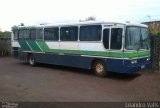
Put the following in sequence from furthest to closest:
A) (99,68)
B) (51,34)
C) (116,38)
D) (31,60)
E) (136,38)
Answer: (31,60) → (51,34) → (99,68) → (136,38) → (116,38)

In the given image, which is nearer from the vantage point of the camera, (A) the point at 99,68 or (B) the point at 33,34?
(A) the point at 99,68

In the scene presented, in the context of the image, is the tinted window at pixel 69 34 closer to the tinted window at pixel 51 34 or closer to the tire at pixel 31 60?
the tinted window at pixel 51 34

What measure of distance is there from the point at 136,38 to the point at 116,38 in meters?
0.95

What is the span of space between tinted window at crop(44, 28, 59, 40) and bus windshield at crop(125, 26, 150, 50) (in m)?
5.24

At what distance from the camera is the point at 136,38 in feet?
47.7

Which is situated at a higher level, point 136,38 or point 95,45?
point 136,38

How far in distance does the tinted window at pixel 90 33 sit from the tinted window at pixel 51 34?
2.33 m

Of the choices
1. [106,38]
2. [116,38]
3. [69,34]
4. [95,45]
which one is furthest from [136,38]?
[69,34]

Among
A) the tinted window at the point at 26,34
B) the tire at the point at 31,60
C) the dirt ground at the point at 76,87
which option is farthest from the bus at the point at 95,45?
the dirt ground at the point at 76,87

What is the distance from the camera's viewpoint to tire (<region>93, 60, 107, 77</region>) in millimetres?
15203

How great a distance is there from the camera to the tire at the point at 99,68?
15203 mm

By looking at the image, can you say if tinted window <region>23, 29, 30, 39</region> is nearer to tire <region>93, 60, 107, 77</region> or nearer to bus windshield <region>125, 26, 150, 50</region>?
tire <region>93, 60, 107, 77</region>

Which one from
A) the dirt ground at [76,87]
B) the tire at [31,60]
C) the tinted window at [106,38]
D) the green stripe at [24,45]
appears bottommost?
the dirt ground at [76,87]

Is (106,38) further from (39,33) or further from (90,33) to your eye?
(39,33)
